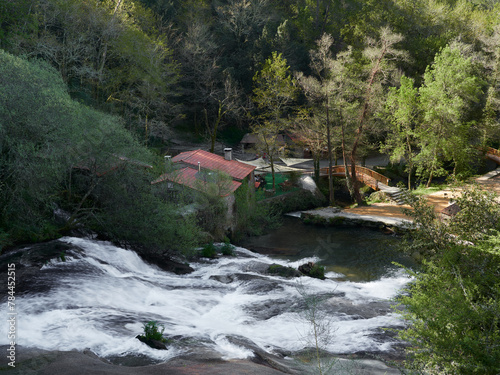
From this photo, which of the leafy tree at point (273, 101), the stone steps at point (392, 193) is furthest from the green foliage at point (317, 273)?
the leafy tree at point (273, 101)

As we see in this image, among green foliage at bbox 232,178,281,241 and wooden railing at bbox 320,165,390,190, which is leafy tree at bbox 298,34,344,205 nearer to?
wooden railing at bbox 320,165,390,190

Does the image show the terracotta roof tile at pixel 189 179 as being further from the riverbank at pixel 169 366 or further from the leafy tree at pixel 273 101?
the riverbank at pixel 169 366

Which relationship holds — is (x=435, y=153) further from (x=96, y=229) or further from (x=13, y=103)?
(x=13, y=103)

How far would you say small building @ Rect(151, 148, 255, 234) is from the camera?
81.8 feet

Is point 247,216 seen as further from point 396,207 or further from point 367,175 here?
point 367,175

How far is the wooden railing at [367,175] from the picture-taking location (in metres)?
38.5

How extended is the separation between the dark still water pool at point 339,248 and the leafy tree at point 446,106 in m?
10.9

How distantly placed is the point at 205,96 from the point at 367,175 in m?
20.0

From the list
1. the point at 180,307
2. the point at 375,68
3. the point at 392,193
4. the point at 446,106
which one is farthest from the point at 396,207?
the point at 180,307

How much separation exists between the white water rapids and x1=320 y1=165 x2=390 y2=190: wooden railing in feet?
59.4

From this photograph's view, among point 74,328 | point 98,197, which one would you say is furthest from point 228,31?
point 74,328

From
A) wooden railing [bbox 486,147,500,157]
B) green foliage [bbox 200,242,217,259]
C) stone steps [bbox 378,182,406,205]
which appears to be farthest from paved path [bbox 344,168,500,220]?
green foliage [bbox 200,242,217,259]

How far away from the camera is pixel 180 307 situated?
51.5 feet

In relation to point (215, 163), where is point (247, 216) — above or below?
below
